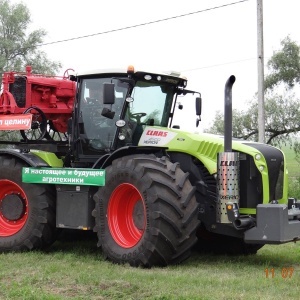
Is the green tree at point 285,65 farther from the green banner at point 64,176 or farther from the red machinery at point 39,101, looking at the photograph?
the green banner at point 64,176

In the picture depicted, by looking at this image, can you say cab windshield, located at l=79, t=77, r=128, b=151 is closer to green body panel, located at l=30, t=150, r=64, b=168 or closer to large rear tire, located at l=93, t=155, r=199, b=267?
green body panel, located at l=30, t=150, r=64, b=168

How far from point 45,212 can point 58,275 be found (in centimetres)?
204

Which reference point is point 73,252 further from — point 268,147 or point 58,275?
point 268,147

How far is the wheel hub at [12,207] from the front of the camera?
9445mm

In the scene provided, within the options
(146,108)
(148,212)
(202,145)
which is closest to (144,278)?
(148,212)

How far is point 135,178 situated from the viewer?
317 inches

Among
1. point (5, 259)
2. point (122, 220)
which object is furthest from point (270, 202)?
point (5, 259)

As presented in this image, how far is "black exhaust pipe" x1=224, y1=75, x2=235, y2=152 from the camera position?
776 centimetres

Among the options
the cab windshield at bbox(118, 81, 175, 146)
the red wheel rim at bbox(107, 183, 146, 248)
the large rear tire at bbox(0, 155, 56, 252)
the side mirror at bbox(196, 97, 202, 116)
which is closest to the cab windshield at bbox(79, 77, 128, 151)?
the cab windshield at bbox(118, 81, 175, 146)

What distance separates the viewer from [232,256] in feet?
30.5

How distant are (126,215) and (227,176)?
1680 mm

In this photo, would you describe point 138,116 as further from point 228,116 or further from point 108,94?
point 228,116

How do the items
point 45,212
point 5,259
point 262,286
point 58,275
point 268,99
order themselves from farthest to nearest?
point 268,99 → point 45,212 → point 5,259 → point 58,275 → point 262,286

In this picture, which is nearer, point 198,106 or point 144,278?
point 144,278
